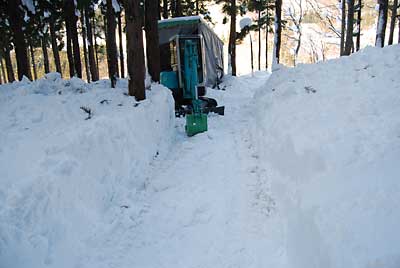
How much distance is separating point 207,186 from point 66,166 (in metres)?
2.34

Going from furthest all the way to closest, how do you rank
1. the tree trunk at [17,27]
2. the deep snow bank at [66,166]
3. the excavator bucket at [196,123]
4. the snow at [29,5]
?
1. the snow at [29,5]
2. the tree trunk at [17,27]
3. the excavator bucket at [196,123]
4. the deep snow bank at [66,166]

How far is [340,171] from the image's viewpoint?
340 cm

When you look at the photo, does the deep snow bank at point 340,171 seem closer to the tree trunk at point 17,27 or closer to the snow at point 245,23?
the tree trunk at point 17,27

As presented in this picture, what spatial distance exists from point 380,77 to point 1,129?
23.7ft

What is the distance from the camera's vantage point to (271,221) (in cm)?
407

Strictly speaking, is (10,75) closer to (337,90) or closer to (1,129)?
(1,129)

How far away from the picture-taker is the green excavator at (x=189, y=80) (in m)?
8.57

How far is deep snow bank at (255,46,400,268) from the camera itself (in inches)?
99.3

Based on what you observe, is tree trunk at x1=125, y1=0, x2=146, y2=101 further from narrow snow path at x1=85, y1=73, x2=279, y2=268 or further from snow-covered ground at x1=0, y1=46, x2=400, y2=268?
narrow snow path at x1=85, y1=73, x2=279, y2=268

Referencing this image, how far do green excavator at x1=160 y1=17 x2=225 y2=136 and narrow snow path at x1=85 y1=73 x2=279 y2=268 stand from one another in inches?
66.8

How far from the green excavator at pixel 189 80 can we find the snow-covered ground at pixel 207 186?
140 centimetres

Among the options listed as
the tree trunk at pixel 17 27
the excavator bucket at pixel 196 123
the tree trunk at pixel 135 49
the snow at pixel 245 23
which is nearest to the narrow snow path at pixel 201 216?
the excavator bucket at pixel 196 123

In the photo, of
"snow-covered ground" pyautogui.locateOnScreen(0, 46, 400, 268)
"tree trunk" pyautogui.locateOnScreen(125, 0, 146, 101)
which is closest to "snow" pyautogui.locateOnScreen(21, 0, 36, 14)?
"tree trunk" pyautogui.locateOnScreen(125, 0, 146, 101)

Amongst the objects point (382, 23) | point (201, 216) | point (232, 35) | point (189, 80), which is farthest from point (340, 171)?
point (232, 35)
